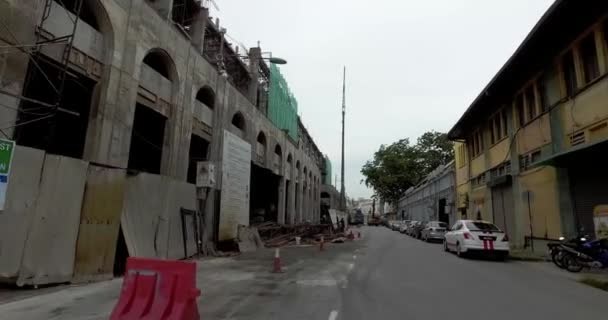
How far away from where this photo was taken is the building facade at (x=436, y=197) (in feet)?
126

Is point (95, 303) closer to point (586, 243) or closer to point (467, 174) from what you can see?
point (586, 243)

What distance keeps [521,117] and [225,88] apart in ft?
53.9

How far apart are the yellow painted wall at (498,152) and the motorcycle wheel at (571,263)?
35.4 feet

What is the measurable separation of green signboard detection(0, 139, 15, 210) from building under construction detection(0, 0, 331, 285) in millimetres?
233

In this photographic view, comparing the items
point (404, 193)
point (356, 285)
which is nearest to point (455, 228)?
point (356, 285)

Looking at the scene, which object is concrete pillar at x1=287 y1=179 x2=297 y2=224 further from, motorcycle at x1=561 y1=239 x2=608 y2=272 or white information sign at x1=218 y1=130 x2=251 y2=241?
motorcycle at x1=561 y1=239 x2=608 y2=272

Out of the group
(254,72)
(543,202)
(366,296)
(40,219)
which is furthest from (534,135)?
(40,219)

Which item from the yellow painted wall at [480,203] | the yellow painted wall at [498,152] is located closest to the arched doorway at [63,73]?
the yellow painted wall at [498,152]

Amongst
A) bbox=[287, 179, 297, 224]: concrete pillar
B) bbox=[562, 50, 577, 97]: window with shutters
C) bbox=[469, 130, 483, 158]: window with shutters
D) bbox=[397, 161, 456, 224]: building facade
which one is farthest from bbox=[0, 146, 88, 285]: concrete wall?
bbox=[397, 161, 456, 224]: building facade

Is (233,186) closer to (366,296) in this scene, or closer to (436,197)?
(366,296)

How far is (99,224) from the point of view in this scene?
10.8m

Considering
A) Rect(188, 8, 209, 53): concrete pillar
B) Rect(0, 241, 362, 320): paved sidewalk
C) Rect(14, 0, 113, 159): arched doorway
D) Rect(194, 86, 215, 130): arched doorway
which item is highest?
Rect(188, 8, 209, 53): concrete pillar

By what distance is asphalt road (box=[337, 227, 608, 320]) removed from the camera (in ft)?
23.0

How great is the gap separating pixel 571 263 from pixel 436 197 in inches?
1290
